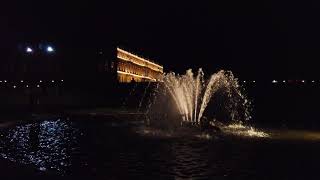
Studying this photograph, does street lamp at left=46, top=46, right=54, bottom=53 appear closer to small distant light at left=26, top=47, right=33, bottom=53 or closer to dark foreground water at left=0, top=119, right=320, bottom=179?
small distant light at left=26, top=47, right=33, bottom=53

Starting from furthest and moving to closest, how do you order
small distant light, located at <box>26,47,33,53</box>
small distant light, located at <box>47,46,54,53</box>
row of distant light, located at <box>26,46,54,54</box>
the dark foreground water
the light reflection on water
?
1. small distant light, located at <box>47,46,54,53</box>
2. row of distant light, located at <box>26,46,54,54</box>
3. small distant light, located at <box>26,47,33,53</box>
4. the light reflection on water
5. the dark foreground water

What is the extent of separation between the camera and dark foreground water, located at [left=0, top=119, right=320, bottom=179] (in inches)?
627

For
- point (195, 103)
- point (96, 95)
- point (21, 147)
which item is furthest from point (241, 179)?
point (96, 95)

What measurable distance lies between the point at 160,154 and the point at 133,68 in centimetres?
12386

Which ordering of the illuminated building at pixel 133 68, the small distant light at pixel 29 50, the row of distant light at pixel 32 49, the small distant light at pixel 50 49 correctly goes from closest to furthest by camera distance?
the small distant light at pixel 29 50 → the row of distant light at pixel 32 49 → the small distant light at pixel 50 49 → the illuminated building at pixel 133 68

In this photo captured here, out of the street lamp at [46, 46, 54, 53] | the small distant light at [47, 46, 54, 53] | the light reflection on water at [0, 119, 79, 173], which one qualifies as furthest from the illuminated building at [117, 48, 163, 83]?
the light reflection on water at [0, 119, 79, 173]

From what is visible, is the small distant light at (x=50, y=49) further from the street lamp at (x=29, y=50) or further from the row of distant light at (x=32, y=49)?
the street lamp at (x=29, y=50)

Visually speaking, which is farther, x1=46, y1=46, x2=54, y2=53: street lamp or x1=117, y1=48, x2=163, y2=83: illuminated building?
x1=117, y1=48, x2=163, y2=83: illuminated building

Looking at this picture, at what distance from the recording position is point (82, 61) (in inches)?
4560

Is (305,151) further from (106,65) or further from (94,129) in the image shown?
(106,65)

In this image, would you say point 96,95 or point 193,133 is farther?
point 96,95

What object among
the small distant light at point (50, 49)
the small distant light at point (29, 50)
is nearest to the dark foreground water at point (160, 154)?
the small distant light at point (50, 49)

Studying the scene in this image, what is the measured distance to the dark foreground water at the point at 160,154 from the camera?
15914mm

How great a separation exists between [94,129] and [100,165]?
45.5 ft
